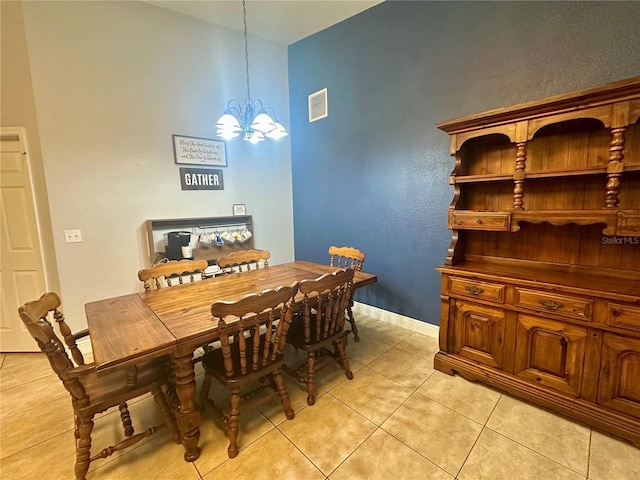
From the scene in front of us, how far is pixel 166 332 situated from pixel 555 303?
2.23 metres

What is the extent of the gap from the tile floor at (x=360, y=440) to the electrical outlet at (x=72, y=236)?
4.02 feet

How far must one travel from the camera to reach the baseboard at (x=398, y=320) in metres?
2.87

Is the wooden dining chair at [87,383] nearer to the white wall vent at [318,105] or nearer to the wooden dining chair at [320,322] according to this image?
the wooden dining chair at [320,322]

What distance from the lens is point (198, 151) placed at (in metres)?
3.30

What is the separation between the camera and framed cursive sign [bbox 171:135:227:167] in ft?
10.4

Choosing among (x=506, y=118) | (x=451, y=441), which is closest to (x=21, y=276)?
(x=451, y=441)

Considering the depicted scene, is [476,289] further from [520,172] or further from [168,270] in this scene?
[168,270]

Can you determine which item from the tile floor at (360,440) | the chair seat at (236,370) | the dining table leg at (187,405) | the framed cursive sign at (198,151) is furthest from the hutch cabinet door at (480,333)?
the framed cursive sign at (198,151)

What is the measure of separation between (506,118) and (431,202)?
0.95m

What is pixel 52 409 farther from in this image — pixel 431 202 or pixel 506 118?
pixel 506 118

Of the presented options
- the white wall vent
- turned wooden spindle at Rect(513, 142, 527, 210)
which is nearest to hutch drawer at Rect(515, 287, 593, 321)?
turned wooden spindle at Rect(513, 142, 527, 210)

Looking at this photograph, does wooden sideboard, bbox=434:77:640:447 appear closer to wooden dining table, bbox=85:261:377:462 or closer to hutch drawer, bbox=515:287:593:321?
hutch drawer, bbox=515:287:593:321

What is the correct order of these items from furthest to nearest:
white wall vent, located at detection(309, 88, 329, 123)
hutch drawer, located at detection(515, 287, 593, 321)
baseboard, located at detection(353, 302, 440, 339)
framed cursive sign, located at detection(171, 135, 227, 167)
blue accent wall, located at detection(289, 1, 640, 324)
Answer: white wall vent, located at detection(309, 88, 329, 123), framed cursive sign, located at detection(171, 135, 227, 167), baseboard, located at detection(353, 302, 440, 339), blue accent wall, located at detection(289, 1, 640, 324), hutch drawer, located at detection(515, 287, 593, 321)

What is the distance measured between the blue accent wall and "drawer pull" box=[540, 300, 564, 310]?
953 millimetres
